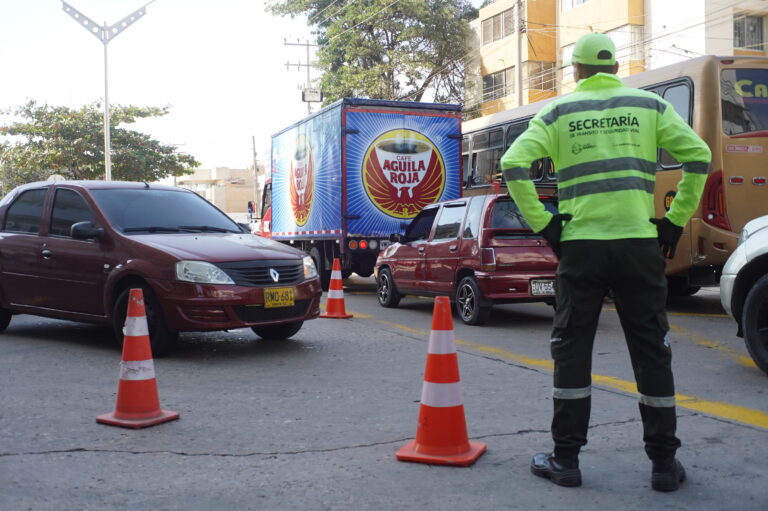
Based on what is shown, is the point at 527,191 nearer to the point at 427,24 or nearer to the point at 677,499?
the point at 677,499

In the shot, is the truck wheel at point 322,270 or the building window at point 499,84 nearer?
the truck wheel at point 322,270

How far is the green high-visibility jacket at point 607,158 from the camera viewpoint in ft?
12.1

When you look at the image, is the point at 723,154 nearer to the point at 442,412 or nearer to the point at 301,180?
the point at 442,412

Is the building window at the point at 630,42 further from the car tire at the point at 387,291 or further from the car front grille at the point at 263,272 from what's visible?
the car front grille at the point at 263,272

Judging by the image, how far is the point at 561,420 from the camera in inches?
147

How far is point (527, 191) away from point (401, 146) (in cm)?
1101

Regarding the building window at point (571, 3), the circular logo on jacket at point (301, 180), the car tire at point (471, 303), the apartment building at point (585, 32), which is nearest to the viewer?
the car tire at point (471, 303)

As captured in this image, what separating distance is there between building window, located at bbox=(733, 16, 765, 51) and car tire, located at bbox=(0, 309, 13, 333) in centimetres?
2575

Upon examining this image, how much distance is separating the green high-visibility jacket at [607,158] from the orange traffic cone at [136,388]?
8.44ft

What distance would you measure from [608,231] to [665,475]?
1.07 meters

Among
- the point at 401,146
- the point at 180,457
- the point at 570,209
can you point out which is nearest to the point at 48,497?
the point at 180,457

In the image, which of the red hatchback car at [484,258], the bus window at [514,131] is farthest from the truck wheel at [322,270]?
the red hatchback car at [484,258]

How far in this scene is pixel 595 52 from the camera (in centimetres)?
382

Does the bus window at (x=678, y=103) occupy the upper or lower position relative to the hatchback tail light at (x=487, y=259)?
upper
